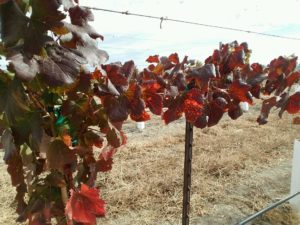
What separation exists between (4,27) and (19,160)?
21.0 inches

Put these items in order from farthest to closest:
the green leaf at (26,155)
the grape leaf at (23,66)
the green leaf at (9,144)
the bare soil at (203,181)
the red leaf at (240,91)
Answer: the bare soil at (203,181) < the red leaf at (240,91) < the green leaf at (26,155) < the green leaf at (9,144) < the grape leaf at (23,66)

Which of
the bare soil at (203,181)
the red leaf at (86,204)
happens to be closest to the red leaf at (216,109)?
the red leaf at (86,204)

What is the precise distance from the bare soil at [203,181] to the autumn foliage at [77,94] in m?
2.12

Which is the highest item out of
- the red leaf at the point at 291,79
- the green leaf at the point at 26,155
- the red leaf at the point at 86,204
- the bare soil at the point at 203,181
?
the red leaf at the point at 291,79

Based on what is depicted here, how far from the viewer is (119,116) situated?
2.33 feet

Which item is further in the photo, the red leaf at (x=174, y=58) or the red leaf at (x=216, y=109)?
the red leaf at (x=174, y=58)

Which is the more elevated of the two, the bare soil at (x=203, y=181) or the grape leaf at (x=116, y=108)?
the grape leaf at (x=116, y=108)

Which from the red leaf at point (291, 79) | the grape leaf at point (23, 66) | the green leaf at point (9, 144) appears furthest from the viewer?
the red leaf at point (291, 79)

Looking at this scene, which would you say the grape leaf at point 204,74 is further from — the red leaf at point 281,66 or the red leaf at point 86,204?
the red leaf at point 86,204

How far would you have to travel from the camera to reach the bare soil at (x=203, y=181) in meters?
2.96

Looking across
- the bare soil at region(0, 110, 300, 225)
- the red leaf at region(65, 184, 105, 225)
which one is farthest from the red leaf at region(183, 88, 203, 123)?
the bare soil at region(0, 110, 300, 225)

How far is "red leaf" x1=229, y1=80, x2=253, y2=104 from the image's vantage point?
0.92m

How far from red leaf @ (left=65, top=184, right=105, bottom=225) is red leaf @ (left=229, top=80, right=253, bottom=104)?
50 centimetres

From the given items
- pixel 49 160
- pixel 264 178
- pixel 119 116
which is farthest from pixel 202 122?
pixel 264 178
